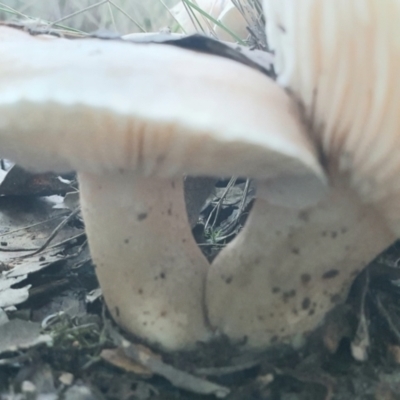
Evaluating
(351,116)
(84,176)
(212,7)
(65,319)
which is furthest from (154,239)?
(212,7)

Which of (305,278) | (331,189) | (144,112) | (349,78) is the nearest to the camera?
(144,112)

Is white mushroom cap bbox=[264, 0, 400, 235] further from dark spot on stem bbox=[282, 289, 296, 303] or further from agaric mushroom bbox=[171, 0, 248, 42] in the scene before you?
agaric mushroom bbox=[171, 0, 248, 42]

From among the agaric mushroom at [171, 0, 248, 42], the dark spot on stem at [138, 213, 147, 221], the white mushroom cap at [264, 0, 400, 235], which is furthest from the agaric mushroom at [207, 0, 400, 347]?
the agaric mushroom at [171, 0, 248, 42]

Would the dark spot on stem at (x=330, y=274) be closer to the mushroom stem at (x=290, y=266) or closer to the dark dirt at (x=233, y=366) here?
the mushroom stem at (x=290, y=266)

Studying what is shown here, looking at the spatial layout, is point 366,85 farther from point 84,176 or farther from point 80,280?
point 80,280

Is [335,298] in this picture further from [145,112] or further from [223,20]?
[223,20]

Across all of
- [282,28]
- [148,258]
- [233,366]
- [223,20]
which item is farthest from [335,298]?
[223,20]

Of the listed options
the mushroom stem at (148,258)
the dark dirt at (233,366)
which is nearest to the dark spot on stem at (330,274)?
the dark dirt at (233,366)
